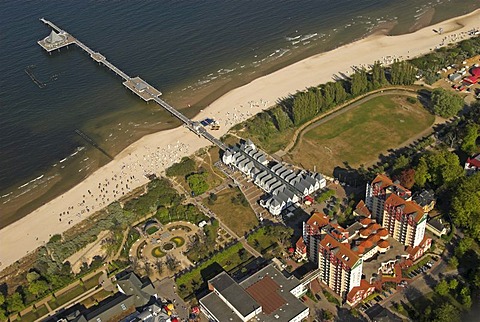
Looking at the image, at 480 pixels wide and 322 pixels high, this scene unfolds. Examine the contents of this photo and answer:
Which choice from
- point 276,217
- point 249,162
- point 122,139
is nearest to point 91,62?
point 122,139

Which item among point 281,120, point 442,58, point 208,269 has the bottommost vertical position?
point 208,269

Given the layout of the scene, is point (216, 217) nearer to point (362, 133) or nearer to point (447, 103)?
point (362, 133)

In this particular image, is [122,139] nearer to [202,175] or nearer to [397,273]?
[202,175]

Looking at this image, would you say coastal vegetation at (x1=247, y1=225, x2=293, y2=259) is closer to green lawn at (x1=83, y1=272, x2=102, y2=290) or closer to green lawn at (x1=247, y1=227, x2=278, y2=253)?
green lawn at (x1=247, y1=227, x2=278, y2=253)

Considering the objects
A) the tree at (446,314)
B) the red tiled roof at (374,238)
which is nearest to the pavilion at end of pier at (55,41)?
the red tiled roof at (374,238)

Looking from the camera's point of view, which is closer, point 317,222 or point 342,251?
point 342,251

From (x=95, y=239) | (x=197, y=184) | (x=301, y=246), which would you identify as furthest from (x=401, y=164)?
(x=95, y=239)
